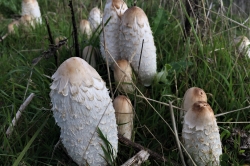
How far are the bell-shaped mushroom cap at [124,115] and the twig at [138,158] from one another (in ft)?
0.69

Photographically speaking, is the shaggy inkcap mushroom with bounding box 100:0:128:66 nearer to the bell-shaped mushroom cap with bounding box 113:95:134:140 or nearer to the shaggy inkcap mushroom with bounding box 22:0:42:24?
the bell-shaped mushroom cap with bounding box 113:95:134:140

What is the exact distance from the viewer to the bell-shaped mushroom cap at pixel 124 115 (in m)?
1.74

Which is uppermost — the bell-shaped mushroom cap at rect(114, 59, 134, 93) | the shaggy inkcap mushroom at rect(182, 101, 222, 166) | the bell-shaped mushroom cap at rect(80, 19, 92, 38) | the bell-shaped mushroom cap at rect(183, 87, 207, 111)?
the bell-shaped mushroom cap at rect(80, 19, 92, 38)

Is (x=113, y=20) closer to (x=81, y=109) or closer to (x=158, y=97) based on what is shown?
(x=158, y=97)

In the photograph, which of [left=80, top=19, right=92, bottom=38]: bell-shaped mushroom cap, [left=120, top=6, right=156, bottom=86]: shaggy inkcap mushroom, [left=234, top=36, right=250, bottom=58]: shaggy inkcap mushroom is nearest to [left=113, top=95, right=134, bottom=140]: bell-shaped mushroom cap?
[left=120, top=6, right=156, bottom=86]: shaggy inkcap mushroom

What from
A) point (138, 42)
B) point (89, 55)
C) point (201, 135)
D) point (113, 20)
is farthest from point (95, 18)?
point (201, 135)

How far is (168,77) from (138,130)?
56cm

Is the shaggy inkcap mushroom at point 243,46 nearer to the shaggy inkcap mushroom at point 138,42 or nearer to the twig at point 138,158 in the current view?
the shaggy inkcap mushroom at point 138,42

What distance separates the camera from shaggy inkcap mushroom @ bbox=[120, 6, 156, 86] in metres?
1.90

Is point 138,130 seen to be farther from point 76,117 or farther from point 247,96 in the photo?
point 247,96

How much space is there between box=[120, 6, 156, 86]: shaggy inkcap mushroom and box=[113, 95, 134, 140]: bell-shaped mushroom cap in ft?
1.18

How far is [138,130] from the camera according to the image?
6.42 ft

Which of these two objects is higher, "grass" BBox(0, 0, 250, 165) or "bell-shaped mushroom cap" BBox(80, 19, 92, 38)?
"bell-shaped mushroom cap" BBox(80, 19, 92, 38)

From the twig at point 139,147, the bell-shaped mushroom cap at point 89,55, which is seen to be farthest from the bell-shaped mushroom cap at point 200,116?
the bell-shaped mushroom cap at point 89,55
